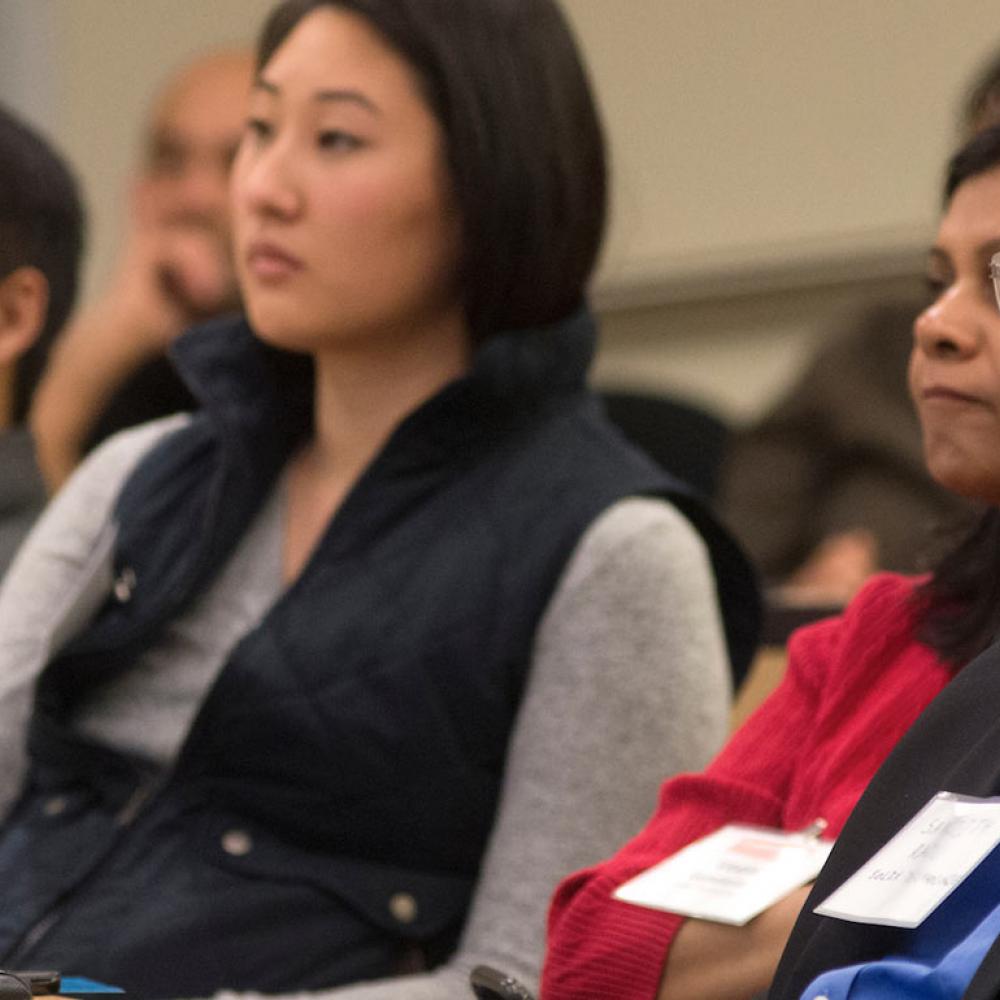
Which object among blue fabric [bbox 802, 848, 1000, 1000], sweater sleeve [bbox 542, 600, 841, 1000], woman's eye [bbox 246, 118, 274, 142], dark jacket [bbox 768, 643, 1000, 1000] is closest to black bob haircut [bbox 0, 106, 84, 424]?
woman's eye [bbox 246, 118, 274, 142]

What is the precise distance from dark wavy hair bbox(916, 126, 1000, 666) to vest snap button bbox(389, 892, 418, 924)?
54 cm

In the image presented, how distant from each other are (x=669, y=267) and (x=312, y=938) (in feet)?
9.84

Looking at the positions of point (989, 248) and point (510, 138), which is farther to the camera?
point (510, 138)

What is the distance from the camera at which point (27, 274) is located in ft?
7.56

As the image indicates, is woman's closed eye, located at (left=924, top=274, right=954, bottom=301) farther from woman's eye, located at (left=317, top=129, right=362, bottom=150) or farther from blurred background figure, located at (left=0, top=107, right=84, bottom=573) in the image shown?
blurred background figure, located at (left=0, top=107, right=84, bottom=573)

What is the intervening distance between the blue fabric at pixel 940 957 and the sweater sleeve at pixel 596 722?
0.64 m

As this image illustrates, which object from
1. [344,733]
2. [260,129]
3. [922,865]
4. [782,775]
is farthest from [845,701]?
[260,129]

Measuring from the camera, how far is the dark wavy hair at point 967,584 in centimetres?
136

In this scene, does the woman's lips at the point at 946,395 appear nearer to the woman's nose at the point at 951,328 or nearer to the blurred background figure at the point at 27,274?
the woman's nose at the point at 951,328

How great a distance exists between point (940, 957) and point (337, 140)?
1.10 m

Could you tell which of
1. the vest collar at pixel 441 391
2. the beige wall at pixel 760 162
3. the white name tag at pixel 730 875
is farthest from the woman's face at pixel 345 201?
the beige wall at pixel 760 162

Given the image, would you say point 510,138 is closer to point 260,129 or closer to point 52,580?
point 260,129

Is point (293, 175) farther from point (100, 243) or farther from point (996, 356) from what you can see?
point (100, 243)

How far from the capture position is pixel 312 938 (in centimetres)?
167
